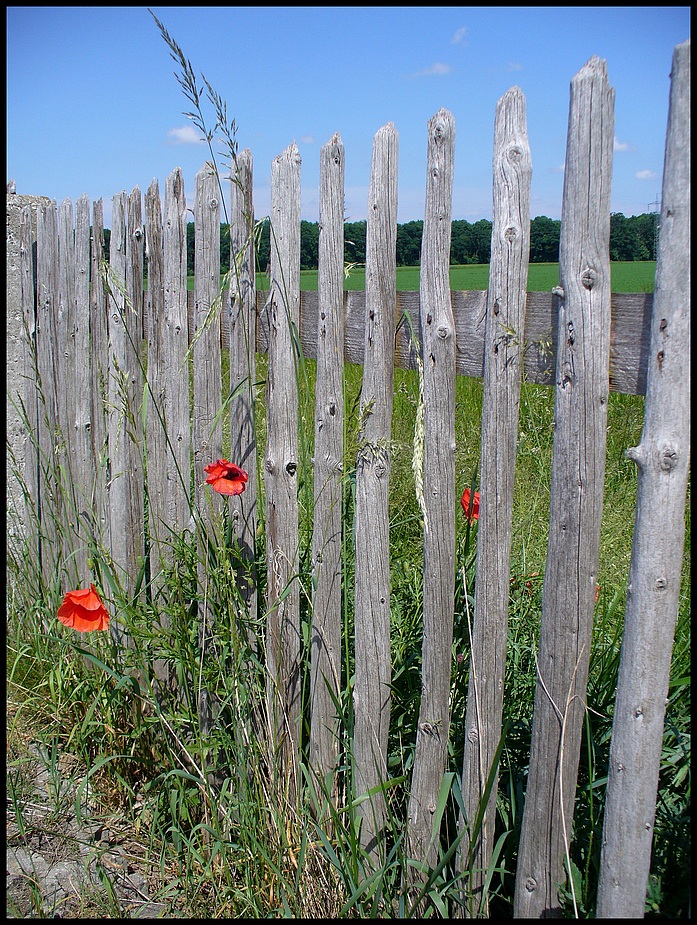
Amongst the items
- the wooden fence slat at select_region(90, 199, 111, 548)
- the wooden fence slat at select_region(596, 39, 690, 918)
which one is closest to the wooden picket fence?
the wooden fence slat at select_region(596, 39, 690, 918)

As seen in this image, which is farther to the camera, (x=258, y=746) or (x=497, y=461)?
(x=258, y=746)

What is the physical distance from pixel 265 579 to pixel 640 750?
1293mm

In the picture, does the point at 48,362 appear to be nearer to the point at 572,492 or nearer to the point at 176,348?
the point at 176,348

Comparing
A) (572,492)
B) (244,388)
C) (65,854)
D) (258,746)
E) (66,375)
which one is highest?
(66,375)

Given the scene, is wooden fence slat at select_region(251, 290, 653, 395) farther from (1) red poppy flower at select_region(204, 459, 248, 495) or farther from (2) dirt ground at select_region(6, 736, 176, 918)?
(2) dirt ground at select_region(6, 736, 176, 918)

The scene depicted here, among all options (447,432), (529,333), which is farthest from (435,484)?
(529,333)

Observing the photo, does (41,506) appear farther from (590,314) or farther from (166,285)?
(590,314)

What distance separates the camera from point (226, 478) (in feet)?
6.49

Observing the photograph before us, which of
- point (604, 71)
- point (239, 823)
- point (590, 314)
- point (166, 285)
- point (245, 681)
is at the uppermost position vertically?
point (604, 71)

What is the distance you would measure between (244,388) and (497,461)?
86 cm

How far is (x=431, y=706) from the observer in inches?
69.5

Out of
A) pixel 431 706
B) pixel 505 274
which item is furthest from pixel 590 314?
pixel 431 706

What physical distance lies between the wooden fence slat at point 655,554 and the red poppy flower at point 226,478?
3.43ft

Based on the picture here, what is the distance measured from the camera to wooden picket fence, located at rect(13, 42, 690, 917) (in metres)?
A: 1.34
